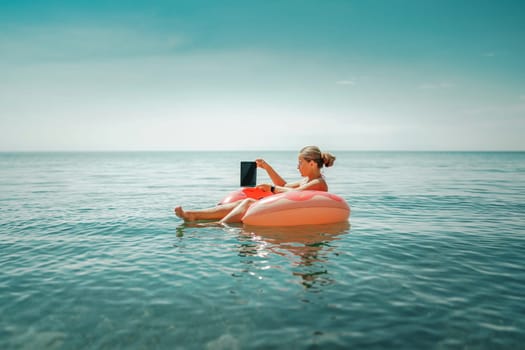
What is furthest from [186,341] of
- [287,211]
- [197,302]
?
[287,211]

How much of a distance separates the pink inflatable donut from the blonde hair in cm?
66

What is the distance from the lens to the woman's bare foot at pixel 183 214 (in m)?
7.70

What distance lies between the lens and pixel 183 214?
7.82m

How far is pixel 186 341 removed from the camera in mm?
3148

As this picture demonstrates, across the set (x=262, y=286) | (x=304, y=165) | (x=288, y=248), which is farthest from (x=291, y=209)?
(x=262, y=286)

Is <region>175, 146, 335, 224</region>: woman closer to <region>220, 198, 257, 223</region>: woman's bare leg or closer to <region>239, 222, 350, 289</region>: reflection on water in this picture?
<region>220, 198, 257, 223</region>: woman's bare leg

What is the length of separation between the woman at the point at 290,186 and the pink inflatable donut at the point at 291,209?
0.24m

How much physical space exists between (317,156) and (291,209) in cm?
122

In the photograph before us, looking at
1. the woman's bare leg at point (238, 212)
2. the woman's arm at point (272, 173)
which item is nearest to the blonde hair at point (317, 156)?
the woman's arm at point (272, 173)

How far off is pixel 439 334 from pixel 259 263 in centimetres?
257

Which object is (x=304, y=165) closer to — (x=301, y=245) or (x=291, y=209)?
(x=291, y=209)

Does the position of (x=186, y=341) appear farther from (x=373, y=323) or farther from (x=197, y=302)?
(x=373, y=323)

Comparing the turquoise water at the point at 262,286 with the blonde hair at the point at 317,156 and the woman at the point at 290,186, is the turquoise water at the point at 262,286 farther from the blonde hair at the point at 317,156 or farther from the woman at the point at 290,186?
the blonde hair at the point at 317,156

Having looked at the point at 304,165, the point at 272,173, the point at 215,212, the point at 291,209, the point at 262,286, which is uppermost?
the point at 304,165
